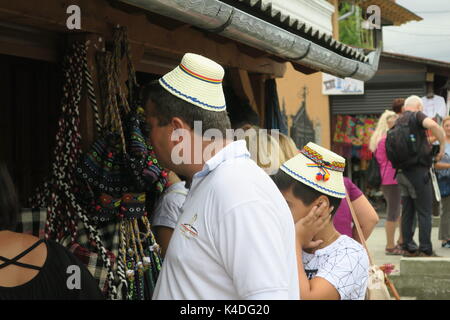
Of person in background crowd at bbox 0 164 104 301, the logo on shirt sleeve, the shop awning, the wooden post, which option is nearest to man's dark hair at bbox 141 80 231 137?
the logo on shirt sleeve

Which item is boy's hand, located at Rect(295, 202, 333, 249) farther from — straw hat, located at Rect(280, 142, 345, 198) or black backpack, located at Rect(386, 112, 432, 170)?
black backpack, located at Rect(386, 112, 432, 170)

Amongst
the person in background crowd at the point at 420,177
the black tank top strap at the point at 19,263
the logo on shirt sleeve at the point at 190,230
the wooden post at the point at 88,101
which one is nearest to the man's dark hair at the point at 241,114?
the wooden post at the point at 88,101

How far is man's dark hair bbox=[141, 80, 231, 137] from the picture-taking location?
2.14 meters

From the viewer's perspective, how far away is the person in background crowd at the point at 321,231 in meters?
2.77

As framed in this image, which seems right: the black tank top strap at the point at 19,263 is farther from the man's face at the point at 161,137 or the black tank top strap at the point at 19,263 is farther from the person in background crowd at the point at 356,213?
the person in background crowd at the point at 356,213

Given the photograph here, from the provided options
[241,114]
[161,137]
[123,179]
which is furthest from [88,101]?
[241,114]

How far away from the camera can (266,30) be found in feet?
14.0

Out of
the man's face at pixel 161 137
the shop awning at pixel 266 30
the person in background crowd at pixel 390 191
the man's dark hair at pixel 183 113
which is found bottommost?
the person in background crowd at pixel 390 191

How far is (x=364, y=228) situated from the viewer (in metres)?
4.41

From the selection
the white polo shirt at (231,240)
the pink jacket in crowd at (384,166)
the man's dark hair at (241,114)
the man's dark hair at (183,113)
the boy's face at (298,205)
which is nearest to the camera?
the white polo shirt at (231,240)

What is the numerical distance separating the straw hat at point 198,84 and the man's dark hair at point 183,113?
2 cm

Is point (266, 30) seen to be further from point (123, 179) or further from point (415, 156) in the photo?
point (415, 156)

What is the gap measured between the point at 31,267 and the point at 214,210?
0.78 meters
